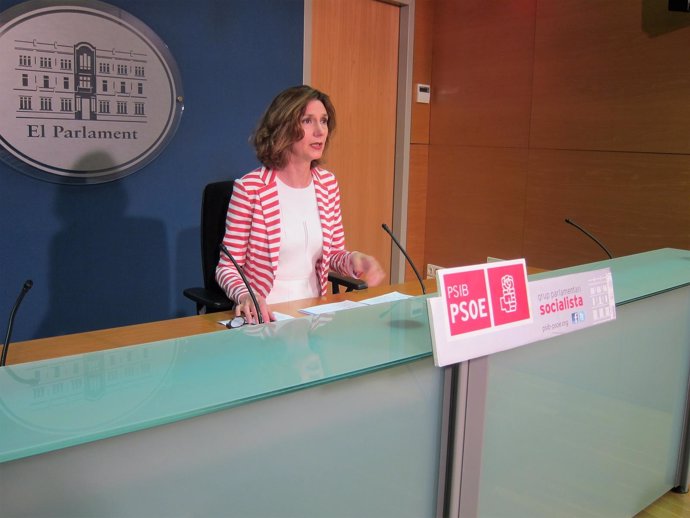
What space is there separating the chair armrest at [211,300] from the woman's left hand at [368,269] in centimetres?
44

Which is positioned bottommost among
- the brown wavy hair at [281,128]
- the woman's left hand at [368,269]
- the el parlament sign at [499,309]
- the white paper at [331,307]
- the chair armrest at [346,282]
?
the white paper at [331,307]

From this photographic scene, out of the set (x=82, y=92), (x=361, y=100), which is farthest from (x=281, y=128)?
(x=361, y=100)

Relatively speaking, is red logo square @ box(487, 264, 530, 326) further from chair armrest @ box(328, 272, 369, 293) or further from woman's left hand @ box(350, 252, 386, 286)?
chair armrest @ box(328, 272, 369, 293)

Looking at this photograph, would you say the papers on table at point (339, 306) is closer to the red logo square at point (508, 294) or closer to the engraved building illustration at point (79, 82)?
the red logo square at point (508, 294)

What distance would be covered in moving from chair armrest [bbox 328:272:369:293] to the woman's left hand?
1.4 inches

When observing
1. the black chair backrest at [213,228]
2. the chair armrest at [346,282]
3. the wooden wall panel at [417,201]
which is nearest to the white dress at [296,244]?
the chair armrest at [346,282]

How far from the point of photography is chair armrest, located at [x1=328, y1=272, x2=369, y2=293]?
243cm

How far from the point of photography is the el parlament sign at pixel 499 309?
3.54ft

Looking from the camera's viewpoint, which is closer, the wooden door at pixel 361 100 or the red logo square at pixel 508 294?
the red logo square at pixel 508 294

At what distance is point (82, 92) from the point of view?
2.89 m

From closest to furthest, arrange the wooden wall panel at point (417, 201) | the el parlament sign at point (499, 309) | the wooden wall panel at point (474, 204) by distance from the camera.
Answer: the el parlament sign at point (499, 309) < the wooden wall panel at point (474, 204) < the wooden wall panel at point (417, 201)

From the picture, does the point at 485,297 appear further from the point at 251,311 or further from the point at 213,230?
the point at 213,230

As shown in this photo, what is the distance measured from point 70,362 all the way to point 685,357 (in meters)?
1.69

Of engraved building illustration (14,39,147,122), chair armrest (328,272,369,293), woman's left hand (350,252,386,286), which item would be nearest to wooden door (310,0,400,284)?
engraved building illustration (14,39,147,122)
